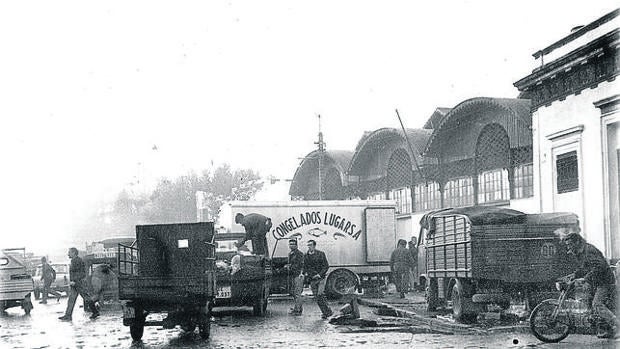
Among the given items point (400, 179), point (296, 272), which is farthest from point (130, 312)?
point (400, 179)

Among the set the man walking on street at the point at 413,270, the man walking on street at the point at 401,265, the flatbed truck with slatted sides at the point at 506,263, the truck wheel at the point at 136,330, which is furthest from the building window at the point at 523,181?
the truck wheel at the point at 136,330

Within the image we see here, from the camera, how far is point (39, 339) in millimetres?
13664

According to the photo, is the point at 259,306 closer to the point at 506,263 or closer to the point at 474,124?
the point at 506,263

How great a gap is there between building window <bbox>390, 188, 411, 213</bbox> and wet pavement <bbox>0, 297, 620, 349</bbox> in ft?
59.0

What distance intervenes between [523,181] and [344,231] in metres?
6.10

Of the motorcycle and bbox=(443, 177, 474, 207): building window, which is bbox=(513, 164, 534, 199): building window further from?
the motorcycle

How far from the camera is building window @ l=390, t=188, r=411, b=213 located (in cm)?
3550

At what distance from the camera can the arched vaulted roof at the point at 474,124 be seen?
25562 mm

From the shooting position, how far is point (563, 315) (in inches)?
440

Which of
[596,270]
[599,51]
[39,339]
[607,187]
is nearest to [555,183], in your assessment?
[607,187]

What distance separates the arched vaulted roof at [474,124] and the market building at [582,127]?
2.91 m

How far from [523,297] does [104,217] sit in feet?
293

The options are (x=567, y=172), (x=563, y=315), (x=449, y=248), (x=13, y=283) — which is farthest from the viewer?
(x=13, y=283)

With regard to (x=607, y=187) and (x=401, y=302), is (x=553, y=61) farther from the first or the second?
(x=401, y=302)
